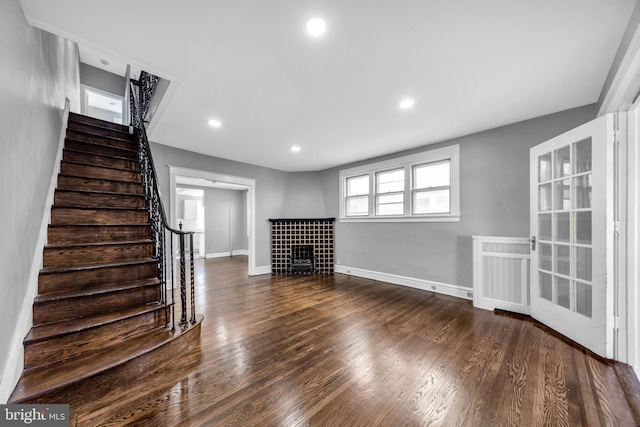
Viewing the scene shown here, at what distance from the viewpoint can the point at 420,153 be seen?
4.21 m

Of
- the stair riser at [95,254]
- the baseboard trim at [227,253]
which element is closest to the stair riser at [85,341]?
the stair riser at [95,254]

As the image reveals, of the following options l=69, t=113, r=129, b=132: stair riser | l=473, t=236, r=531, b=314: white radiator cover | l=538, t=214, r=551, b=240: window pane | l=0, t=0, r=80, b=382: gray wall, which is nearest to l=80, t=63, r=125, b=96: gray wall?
l=69, t=113, r=129, b=132: stair riser

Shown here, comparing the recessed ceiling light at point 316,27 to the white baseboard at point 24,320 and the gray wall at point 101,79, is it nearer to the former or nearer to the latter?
the white baseboard at point 24,320

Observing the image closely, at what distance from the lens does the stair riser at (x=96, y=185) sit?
8.79 ft

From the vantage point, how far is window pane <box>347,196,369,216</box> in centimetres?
525

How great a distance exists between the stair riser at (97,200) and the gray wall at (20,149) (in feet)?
0.74

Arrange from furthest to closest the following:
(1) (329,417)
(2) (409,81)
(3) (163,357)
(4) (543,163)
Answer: (4) (543,163) → (2) (409,81) → (3) (163,357) → (1) (329,417)

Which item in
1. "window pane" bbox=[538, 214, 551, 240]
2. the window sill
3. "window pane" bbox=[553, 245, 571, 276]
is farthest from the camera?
the window sill

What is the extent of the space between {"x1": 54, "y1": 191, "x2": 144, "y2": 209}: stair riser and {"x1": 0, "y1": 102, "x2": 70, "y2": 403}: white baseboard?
0.35 ft

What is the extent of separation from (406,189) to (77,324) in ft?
14.8

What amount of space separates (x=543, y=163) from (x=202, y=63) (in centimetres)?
374

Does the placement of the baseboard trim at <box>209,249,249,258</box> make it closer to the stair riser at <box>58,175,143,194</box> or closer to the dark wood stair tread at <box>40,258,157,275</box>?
the stair riser at <box>58,175,143,194</box>

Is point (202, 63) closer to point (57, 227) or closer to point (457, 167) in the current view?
point (57, 227)

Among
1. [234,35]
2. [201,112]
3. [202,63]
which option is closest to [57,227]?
[201,112]
